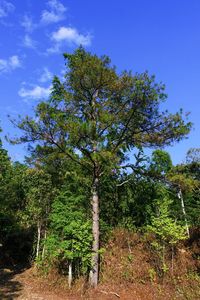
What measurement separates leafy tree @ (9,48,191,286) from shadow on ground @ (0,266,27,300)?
9.52 ft

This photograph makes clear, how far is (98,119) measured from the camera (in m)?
13.5

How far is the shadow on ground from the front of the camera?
37.3 ft

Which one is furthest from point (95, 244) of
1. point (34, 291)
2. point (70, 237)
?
point (34, 291)

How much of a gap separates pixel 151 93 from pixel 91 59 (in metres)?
2.88

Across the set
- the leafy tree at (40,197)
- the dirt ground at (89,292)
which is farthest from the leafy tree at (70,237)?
the leafy tree at (40,197)

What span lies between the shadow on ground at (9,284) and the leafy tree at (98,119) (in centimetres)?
290

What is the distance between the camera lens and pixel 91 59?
520 inches

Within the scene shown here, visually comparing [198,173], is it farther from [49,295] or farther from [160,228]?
[49,295]

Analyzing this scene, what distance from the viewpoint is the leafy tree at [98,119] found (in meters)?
12.6

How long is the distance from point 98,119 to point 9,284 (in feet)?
25.3

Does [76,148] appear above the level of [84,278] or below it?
above

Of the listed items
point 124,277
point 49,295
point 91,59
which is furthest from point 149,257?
point 91,59

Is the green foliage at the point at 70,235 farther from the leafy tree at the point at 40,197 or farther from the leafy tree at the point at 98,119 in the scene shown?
the leafy tree at the point at 40,197

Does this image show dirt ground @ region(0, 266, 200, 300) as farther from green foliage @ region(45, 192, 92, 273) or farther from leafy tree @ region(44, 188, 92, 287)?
green foliage @ region(45, 192, 92, 273)
